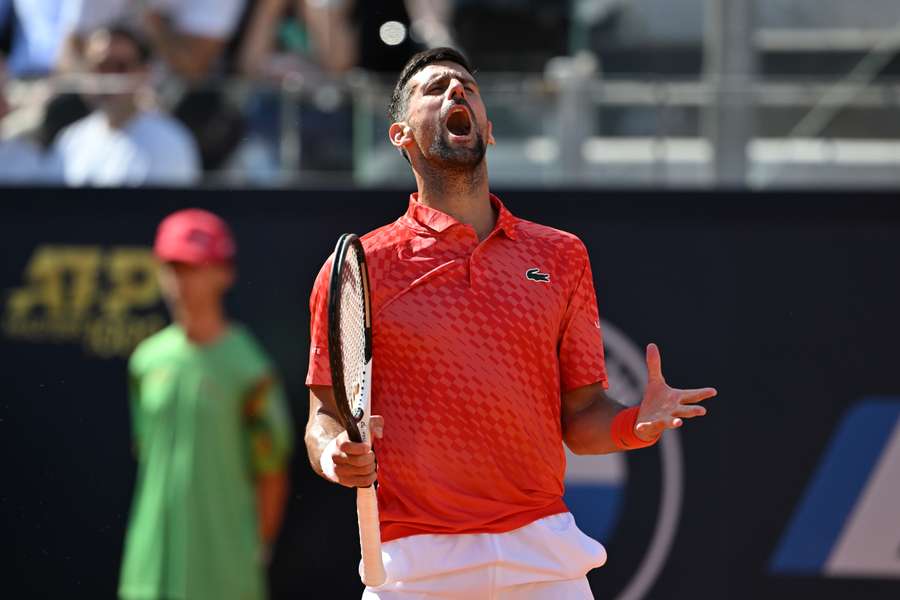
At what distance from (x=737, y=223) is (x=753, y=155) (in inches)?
13.2

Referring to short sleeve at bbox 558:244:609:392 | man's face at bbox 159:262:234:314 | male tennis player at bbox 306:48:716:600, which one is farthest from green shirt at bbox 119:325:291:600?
short sleeve at bbox 558:244:609:392

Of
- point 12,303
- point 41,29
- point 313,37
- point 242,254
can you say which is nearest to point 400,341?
point 242,254

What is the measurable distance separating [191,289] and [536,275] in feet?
9.17

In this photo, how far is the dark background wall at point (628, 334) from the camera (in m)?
5.95

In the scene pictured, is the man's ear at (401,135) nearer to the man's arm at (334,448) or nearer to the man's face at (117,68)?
the man's arm at (334,448)

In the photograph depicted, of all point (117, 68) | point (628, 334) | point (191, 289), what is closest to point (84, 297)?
point (191, 289)

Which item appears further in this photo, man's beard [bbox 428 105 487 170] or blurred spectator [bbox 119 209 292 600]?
blurred spectator [bbox 119 209 292 600]

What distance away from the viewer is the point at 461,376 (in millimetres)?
3361

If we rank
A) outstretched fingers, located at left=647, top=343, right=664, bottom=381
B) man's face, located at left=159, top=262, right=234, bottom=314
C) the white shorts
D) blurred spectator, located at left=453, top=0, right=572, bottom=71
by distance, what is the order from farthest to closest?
blurred spectator, located at left=453, top=0, right=572, bottom=71 → man's face, located at left=159, top=262, right=234, bottom=314 → the white shorts → outstretched fingers, located at left=647, top=343, right=664, bottom=381

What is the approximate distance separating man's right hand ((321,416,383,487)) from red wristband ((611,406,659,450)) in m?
0.61

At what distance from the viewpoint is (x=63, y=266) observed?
6035mm

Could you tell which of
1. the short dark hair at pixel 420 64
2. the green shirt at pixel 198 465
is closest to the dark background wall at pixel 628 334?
the green shirt at pixel 198 465

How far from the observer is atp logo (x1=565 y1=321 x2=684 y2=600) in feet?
19.4

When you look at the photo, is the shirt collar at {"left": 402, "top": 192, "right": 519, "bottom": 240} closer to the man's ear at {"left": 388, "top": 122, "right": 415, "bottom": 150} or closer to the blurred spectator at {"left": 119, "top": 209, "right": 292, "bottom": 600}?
the man's ear at {"left": 388, "top": 122, "right": 415, "bottom": 150}
